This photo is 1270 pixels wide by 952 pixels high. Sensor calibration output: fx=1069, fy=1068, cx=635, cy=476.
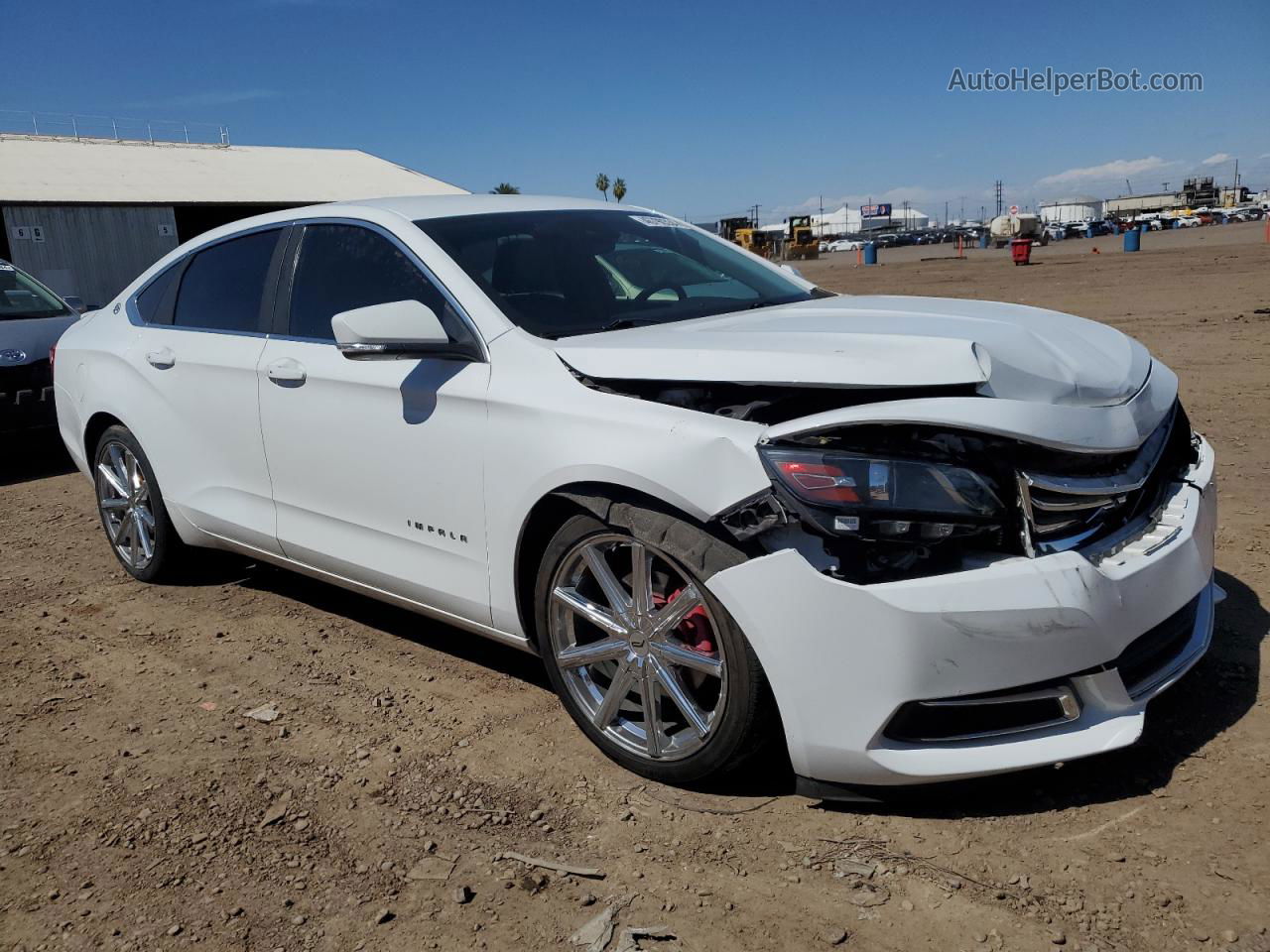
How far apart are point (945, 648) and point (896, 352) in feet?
2.41

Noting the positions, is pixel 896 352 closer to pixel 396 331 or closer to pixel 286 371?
pixel 396 331

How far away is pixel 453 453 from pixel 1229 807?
234cm

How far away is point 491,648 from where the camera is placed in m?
4.21

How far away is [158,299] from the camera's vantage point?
495 centimetres

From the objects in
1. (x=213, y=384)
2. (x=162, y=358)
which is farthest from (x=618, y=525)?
(x=162, y=358)

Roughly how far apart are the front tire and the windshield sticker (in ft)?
5.81

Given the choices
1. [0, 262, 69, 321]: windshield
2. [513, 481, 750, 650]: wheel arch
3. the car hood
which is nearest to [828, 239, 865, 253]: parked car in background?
[0, 262, 69, 321]: windshield

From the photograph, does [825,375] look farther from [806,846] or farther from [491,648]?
[491,648]

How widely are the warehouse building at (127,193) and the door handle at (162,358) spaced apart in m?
29.9

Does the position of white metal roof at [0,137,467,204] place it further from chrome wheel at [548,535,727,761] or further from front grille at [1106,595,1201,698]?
front grille at [1106,595,1201,698]

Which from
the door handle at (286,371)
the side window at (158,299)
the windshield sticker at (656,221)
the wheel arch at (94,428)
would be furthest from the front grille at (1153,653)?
the wheel arch at (94,428)

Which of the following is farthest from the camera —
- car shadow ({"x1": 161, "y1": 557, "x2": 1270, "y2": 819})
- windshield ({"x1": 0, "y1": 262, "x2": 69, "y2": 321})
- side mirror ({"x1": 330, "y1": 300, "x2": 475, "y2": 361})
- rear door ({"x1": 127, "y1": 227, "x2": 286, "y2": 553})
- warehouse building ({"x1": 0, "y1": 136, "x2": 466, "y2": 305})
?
warehouse building ({"x1": 0, "y1": 136, "x2": 466, "y2": 305})

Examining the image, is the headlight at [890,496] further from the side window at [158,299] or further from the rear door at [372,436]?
the side window at [158,299]

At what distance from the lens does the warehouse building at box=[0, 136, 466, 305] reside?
3133cm
